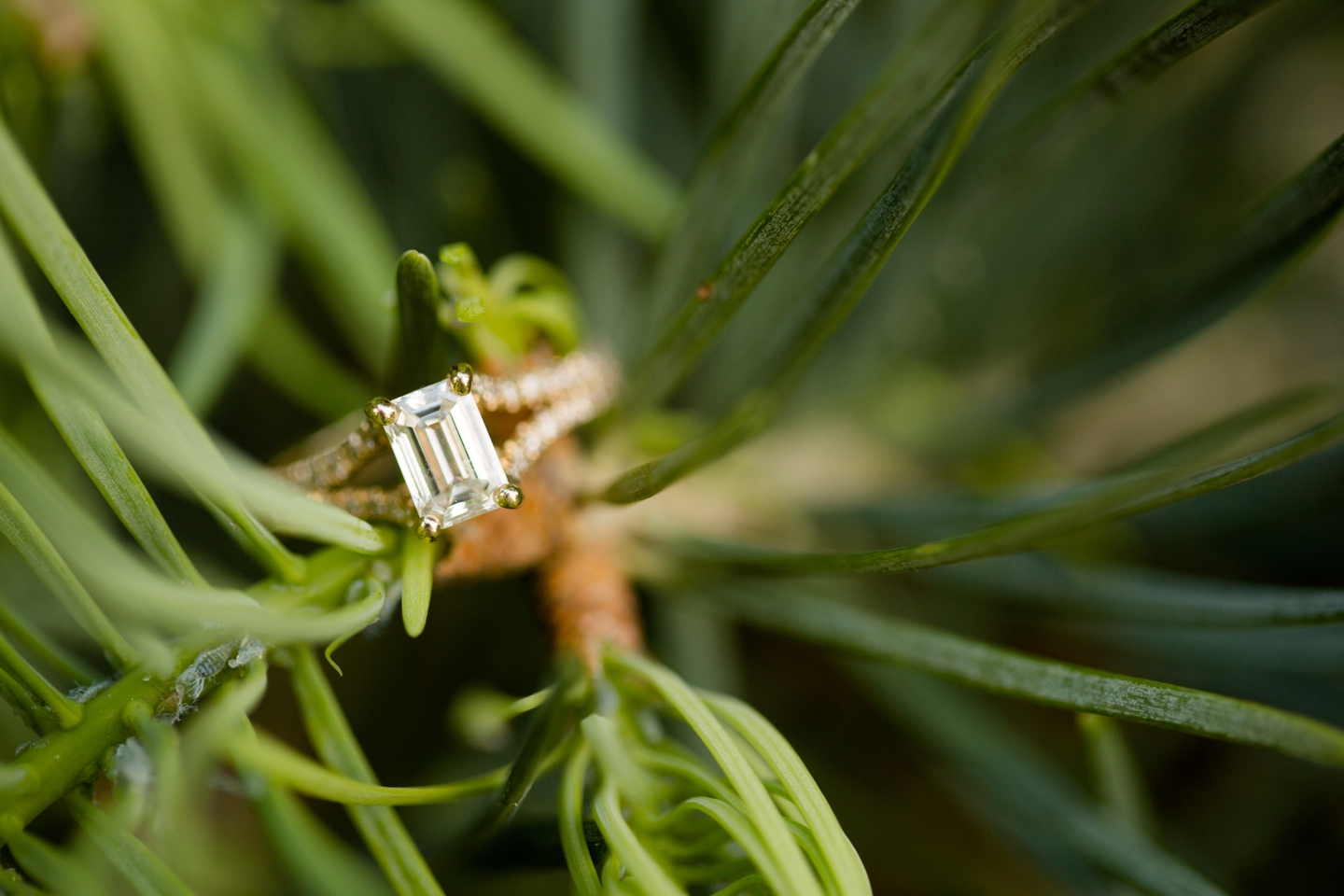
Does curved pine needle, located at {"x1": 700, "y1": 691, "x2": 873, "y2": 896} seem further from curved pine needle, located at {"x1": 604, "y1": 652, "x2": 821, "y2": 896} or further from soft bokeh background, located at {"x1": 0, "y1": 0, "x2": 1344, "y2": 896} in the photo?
soft bokeh background, located at {"x1": 0, "y1": 0, "x2": 1344, "y2": 896}

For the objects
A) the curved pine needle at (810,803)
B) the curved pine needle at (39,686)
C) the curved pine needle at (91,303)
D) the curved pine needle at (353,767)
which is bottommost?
the curved pine needle at (810,803)

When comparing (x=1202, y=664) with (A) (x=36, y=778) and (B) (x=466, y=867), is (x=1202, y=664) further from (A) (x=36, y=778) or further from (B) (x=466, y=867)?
(A) (x=36, y=778)

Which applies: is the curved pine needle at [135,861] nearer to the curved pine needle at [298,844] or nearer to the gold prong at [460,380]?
the curved pine needle at [298,844]

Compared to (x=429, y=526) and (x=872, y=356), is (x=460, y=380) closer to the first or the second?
(x=429, y=526)

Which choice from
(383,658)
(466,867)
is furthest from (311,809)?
(466,867)

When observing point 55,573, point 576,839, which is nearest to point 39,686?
point 55,573

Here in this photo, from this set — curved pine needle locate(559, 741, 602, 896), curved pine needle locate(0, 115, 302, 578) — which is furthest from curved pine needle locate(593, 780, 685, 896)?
curved pine needle locate(0, 115, 302, 578)

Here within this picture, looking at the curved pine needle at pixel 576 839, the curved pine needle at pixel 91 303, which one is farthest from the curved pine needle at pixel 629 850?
the curved pine needle at pixel 91 303
